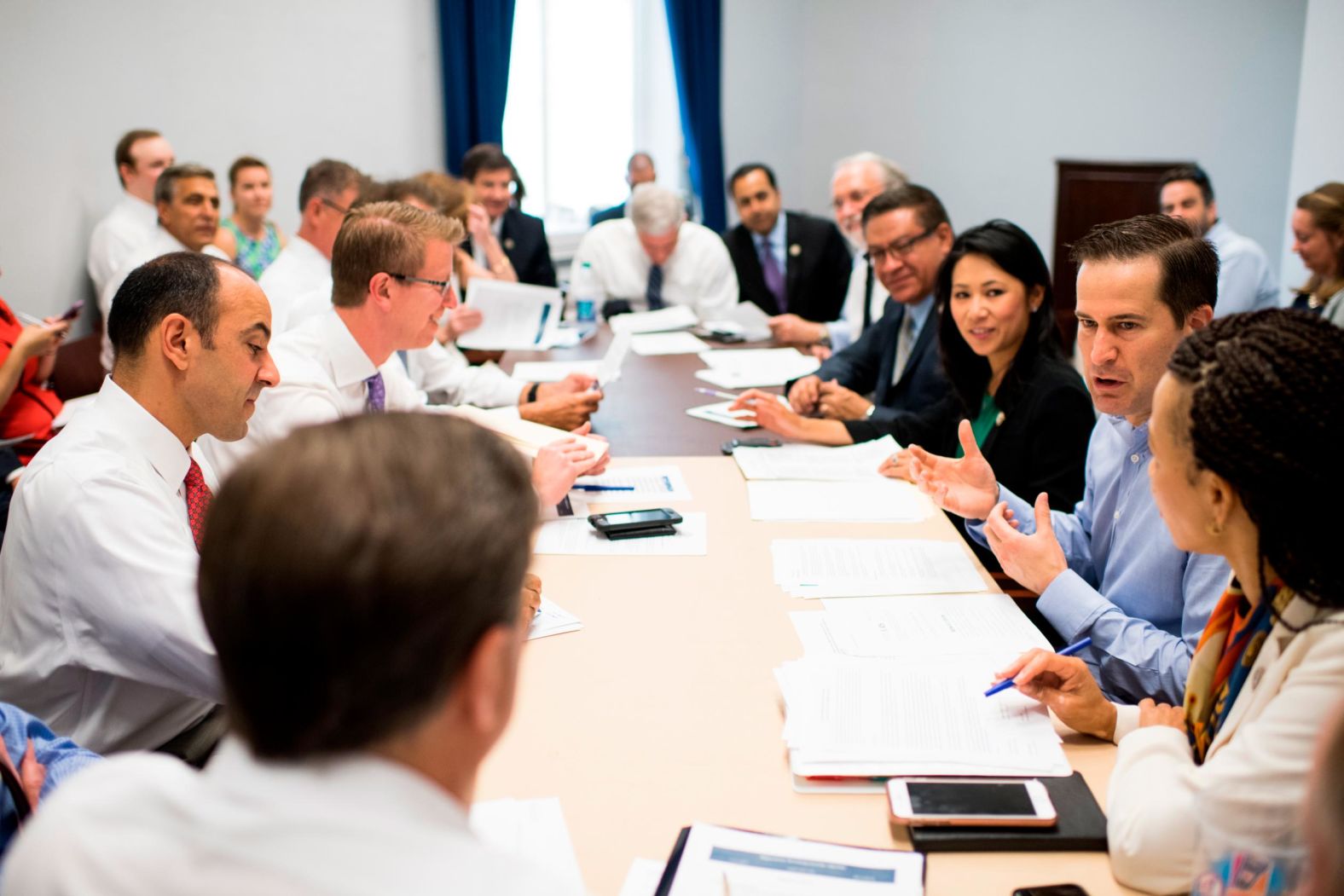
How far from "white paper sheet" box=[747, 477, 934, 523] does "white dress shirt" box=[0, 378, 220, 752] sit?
3.80ft

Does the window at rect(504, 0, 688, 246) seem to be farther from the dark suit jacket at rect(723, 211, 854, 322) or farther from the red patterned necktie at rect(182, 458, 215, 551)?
the red patterned necktie at rect(182, 458, 215, 551)

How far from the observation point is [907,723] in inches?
55.7

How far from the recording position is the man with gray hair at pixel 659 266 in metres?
5.25

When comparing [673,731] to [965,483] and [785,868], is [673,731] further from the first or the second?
[965,483]

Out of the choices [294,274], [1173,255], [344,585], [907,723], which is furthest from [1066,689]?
[294,274]

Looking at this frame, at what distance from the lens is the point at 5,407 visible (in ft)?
11.2

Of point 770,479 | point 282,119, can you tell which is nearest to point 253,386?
point 770,479

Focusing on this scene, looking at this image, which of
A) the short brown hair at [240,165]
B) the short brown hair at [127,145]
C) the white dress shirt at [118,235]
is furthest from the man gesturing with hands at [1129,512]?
the short brown hair at [240,165]

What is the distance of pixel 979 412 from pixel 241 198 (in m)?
3.93

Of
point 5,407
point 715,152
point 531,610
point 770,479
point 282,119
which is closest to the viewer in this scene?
point 531,610

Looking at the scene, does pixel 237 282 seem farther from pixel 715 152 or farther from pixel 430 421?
pixel 715 152

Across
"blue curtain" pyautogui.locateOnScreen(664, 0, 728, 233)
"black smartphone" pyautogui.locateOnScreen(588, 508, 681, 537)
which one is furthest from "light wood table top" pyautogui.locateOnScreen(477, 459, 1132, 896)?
"blue curtain" pyautogui.locateOnScreen(664, 0, 728, 233)

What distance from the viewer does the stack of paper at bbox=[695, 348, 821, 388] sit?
375cm

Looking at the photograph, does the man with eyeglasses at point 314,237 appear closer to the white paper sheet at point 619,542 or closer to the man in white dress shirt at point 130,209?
the man in white dress shirt at point 130,209
